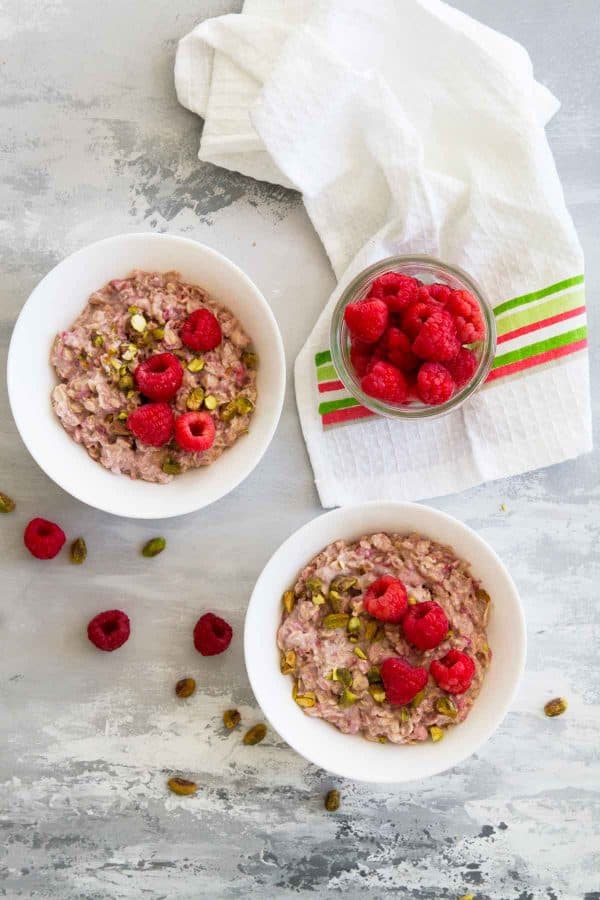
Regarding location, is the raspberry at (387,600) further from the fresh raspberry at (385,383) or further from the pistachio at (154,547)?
the pistachio at (154,547)

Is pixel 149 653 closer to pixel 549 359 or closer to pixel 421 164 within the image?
Answer: pixel 549 359

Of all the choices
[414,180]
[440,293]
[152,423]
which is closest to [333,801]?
[152,423]

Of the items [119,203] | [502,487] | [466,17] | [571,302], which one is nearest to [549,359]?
[571,302]

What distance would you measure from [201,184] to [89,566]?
981mm

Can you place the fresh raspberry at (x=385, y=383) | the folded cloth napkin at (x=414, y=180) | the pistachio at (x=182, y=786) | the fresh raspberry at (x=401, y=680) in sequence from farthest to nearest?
the pistachio at (x=182, y=786) → the folded cloth napkin at (x=414, y=180) → the fresh raspberry at (x=385, y=383) → the fresh raspberry at (x=401, y=680)

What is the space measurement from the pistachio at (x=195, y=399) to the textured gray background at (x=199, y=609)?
0.29 meters

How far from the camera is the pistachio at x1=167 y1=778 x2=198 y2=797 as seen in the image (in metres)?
2.03

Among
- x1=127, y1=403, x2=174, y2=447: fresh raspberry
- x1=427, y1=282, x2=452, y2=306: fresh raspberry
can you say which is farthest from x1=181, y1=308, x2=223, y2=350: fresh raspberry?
x1=427, y1=282, x2=452, y2=306: fresh raspberry

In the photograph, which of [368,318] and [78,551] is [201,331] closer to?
[368,318]

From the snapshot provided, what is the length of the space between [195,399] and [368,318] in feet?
1.37

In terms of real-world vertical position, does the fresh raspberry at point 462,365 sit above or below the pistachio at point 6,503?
above

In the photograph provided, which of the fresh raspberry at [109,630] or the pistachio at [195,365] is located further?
the fresh raspberry at [109,630]

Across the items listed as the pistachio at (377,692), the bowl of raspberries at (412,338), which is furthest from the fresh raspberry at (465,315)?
the pistachio at (377,692)

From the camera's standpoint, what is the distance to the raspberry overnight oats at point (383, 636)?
5.85 ft
